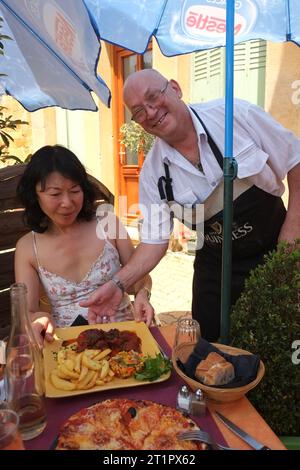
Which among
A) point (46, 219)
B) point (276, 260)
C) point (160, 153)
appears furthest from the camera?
point (46, 219)

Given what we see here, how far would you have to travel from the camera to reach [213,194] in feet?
6.21

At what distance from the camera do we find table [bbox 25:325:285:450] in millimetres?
1000

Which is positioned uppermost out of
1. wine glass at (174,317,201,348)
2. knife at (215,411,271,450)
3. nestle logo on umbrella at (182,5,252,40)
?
nestle logo on umbrella at (182,5,252,40)

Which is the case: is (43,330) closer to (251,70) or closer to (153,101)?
(153,101)

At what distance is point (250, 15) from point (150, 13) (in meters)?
0.66

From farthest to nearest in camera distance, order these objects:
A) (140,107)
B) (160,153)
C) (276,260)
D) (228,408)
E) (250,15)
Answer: (250,15), (160,153), (140,107), (276,260), (228,408)

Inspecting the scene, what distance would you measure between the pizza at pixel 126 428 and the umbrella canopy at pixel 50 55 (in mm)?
2443

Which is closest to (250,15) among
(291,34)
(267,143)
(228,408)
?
(291,34)

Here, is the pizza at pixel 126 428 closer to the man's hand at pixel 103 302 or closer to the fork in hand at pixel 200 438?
the fork in hand at pixel 200 438

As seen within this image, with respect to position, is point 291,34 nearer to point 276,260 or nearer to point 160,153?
point 160,153

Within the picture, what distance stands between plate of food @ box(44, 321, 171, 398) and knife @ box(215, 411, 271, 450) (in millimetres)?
241

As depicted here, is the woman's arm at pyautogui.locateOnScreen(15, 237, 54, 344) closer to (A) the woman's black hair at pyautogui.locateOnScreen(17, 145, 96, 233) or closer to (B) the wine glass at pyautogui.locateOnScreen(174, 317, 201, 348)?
(A) the woman's black hair at pyautogui.locateOnScreen(17, 145, 96, 233)

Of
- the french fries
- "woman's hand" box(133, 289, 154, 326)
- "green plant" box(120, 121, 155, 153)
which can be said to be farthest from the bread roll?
"green plant" box(120, 121, 155, 153)

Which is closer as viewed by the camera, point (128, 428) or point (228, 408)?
point (128, 428)
